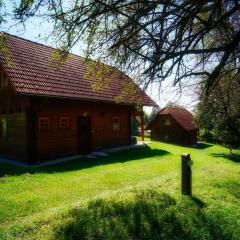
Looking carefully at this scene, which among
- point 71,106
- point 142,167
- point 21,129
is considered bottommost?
point 142,167

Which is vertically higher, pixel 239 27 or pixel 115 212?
pixel 239 27

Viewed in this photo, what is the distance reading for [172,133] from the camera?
34.6 meters

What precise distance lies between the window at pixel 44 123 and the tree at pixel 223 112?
7438 mm

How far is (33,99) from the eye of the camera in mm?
15797

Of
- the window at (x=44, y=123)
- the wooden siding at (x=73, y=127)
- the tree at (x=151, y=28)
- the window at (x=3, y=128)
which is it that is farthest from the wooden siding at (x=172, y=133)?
the tree at (x=151, y=28)

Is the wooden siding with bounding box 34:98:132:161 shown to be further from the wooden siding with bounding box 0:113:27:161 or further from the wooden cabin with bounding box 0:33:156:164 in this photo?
the wooden siding with bounding box 0:113:27:161

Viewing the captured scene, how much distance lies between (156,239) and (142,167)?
9.08 m

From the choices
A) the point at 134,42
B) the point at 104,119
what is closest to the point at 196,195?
the point at 134,42

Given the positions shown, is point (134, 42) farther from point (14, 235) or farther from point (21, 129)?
point (21, 129)

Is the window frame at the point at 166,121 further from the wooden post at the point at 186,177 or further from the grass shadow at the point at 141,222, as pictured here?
the grass shadow at the point at 141,222

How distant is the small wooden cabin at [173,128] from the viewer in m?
33.5

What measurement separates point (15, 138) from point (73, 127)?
3.25 m

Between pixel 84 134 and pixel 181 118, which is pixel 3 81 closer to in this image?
pixel 84 134

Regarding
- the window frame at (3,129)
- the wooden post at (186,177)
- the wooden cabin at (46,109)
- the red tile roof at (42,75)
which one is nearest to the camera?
the wooden post at (186,177)
